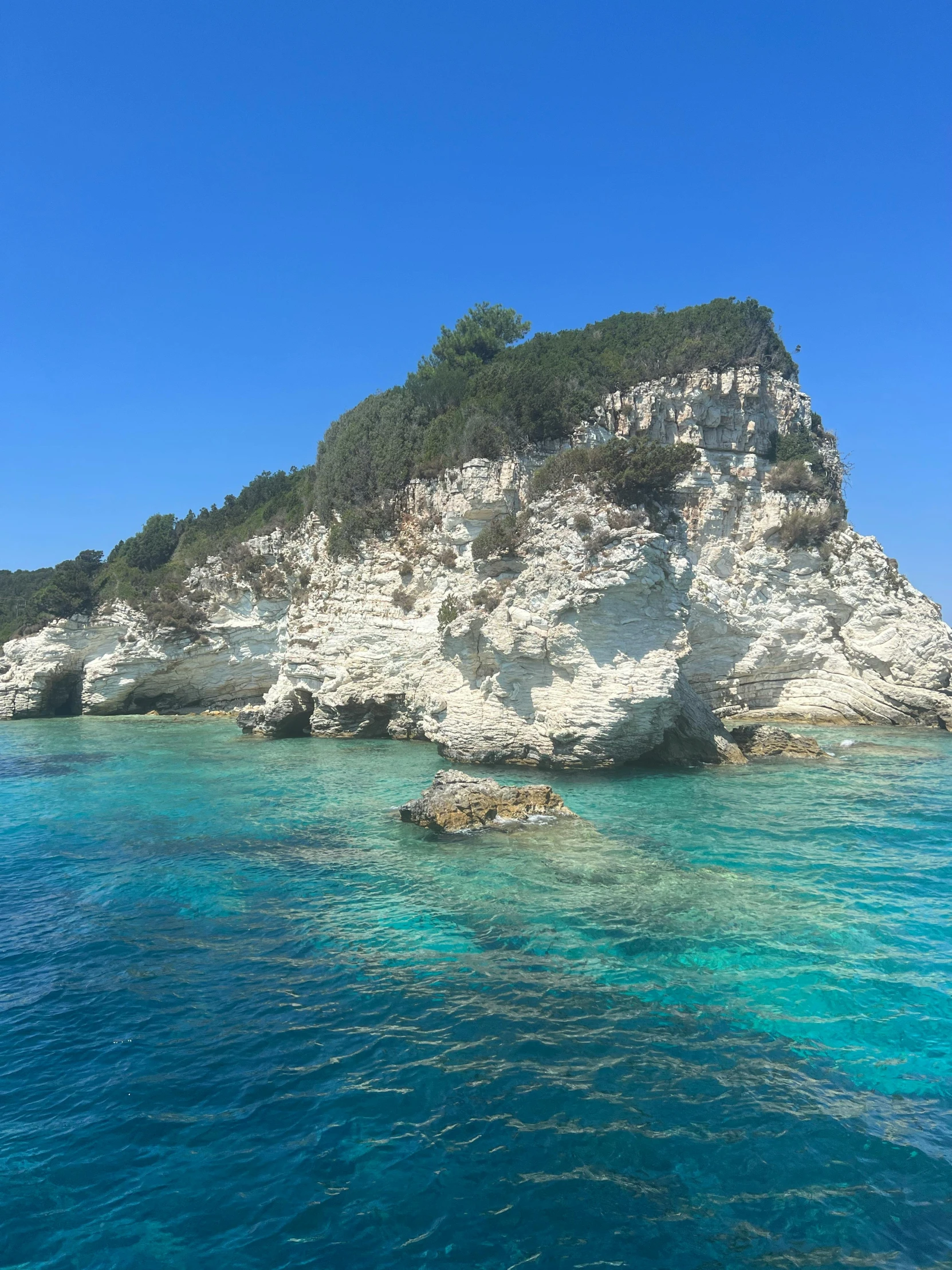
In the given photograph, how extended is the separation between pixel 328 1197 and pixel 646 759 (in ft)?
58.4

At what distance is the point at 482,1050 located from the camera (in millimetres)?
6973

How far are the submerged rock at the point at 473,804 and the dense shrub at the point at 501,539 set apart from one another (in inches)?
386

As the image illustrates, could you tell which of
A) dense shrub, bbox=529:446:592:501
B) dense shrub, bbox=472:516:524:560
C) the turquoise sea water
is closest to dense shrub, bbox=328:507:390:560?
dense shrub, bbox=472:516:524:560

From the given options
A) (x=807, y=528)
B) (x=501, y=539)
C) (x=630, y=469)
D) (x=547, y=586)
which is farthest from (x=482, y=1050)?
(x=807, y=528)

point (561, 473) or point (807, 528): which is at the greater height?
point (807, 528)

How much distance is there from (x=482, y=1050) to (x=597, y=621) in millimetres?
14184

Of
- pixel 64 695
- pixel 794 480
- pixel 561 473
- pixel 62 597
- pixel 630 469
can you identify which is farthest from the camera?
pixel 64 695

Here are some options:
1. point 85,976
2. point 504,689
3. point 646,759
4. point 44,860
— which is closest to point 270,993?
point 85,976

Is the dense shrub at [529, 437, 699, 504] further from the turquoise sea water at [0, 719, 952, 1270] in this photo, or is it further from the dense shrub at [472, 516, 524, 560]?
the turquoise sea water at [0, 719, 952, 1270]

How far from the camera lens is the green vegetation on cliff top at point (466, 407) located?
30797 mm

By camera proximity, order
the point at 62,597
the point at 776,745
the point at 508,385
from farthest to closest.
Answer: the point at 62,597, the point at 508,385, the point at 776,745

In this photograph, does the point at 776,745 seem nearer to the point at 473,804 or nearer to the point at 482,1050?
the point at 473,804

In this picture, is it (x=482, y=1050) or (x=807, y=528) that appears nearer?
(x=482, y=1050)

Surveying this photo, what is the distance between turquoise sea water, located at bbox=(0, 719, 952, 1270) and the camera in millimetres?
4957
